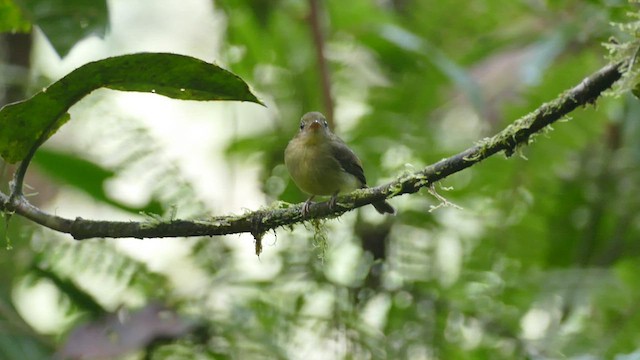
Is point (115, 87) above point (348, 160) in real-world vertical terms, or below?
below

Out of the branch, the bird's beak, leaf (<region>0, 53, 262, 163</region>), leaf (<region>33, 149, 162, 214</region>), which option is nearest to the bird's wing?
the bird's beak

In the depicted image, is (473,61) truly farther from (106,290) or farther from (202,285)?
(106,290)

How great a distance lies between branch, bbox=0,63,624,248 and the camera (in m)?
1.50

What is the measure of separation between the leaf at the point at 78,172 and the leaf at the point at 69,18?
0.90 meters

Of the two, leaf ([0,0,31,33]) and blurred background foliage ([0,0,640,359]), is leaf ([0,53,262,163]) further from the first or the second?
blurred background foliage ([0,0,640,359])

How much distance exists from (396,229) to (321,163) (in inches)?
26.8

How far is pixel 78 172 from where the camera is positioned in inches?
127

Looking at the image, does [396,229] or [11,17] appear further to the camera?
[396,229]

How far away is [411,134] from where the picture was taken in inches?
151

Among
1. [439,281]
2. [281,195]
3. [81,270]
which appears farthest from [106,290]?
[439,281]

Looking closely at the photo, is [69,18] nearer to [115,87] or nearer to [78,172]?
[115,87]

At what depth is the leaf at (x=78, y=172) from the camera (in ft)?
10.6

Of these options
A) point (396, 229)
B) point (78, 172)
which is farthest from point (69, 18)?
point (396, 229)

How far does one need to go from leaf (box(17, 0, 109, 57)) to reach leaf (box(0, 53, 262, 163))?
0.70 metres
